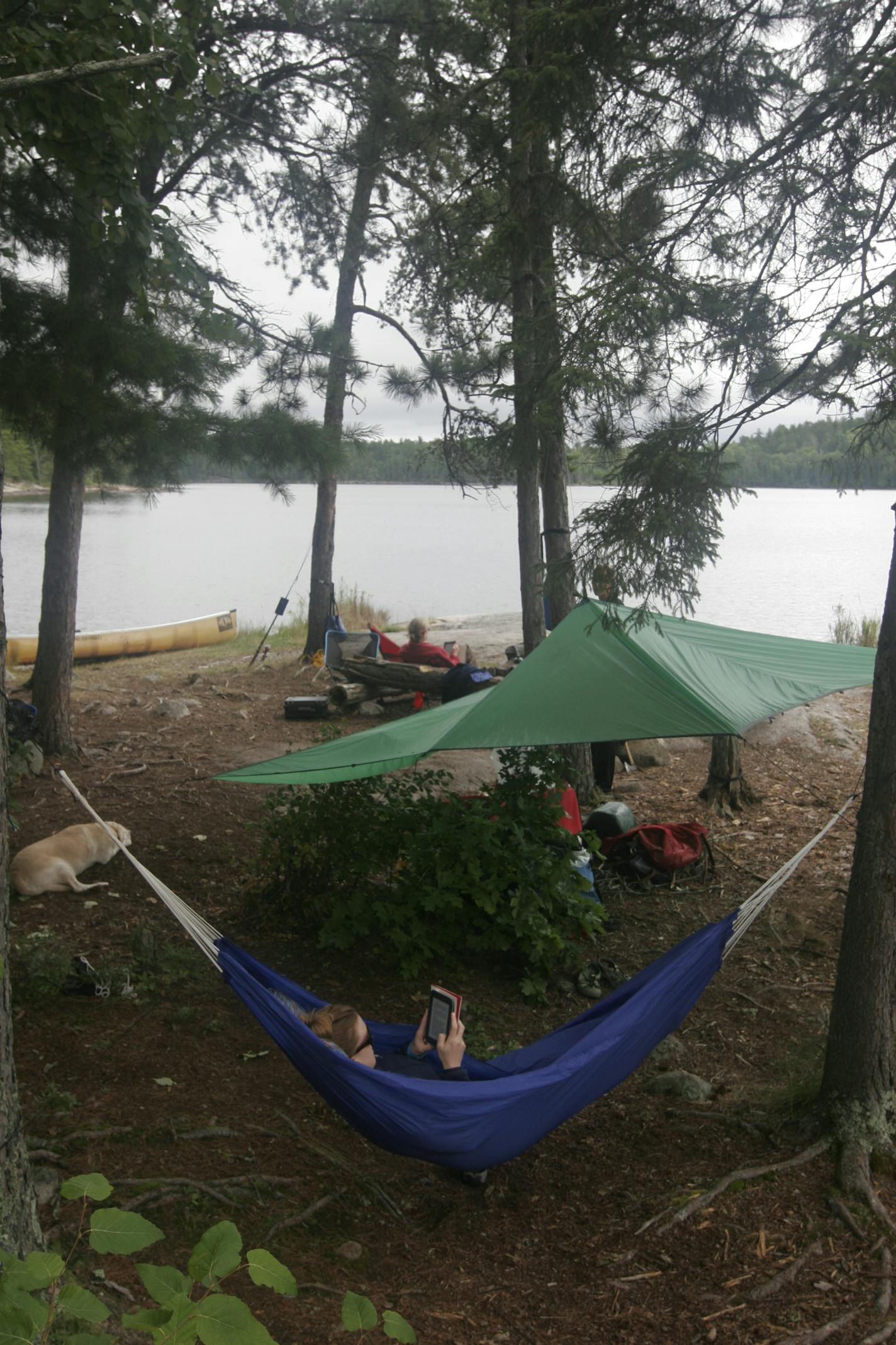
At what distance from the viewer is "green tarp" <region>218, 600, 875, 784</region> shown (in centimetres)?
382

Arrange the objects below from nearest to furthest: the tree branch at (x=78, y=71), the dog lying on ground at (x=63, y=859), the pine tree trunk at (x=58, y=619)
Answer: the tree branch at (x=78, y=71) → the dog lying on ground at (x=63, y=859) → the pine tree trunk at (x=58, y=619)

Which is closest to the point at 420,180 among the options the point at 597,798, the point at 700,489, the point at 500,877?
the point at 597,798

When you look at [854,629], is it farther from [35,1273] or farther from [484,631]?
[35,1273]

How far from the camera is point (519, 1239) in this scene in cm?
236

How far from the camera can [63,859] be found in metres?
4.31

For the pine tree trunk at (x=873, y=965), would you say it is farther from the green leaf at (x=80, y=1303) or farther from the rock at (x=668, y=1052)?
the green leaf at (x=80, y=1303)

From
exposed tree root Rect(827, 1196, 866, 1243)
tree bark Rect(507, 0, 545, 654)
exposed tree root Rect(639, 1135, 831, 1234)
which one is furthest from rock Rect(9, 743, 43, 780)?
exposed tree root Rect(827, 1196, 866, 1243)

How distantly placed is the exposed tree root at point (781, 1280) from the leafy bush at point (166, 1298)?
3.81 ft

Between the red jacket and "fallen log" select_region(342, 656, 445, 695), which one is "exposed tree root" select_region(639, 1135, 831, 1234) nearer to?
"fallen log" select_region(342, 656, 445, 695)

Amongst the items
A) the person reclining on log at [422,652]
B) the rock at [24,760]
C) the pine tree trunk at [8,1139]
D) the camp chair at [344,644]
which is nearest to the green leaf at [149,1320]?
the pine tree trunk at [8,1139]

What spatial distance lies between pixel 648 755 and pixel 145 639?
731cm

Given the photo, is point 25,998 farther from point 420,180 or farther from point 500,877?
point 420,180

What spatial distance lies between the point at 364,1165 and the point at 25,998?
1.29 meters

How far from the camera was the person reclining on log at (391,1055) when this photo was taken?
105 inches
